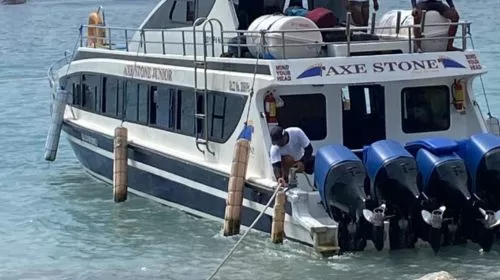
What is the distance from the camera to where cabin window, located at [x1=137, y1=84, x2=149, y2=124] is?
17953 millimetres

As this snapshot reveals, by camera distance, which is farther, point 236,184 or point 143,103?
point 143,103

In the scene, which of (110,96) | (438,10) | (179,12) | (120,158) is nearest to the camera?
(438,10)

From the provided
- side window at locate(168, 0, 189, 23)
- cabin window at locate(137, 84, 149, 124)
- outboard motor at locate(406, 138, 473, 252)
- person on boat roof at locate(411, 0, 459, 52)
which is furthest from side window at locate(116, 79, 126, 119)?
outboard motor at locate(406, 138, 473, 252)

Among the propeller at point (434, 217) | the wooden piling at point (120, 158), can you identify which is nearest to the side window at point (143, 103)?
the wooden piling at point (120, 158)

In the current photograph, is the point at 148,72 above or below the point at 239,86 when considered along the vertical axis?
below

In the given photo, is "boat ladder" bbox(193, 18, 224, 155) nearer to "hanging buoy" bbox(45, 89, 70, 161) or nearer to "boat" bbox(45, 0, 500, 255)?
"boat" bbox(45, 0, 500, 255)

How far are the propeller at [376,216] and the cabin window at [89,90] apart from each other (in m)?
7.72

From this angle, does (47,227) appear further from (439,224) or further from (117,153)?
(439,224)

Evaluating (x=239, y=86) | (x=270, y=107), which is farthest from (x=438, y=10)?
(x=239, y=86)

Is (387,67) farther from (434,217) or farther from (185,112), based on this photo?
(185,112)

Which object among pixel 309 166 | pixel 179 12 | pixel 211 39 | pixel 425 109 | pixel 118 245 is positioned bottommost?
pixel 118 245

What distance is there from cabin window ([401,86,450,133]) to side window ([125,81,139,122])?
4749 mm

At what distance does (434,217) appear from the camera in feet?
43.3

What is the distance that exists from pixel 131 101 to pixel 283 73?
4.70 meters
